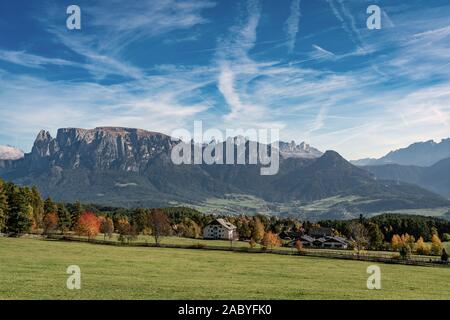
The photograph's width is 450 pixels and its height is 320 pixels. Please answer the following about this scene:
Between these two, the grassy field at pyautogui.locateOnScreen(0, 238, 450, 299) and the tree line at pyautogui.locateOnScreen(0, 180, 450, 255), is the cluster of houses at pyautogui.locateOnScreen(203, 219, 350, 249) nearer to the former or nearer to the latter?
A: the tree line at pyautogui.locateOnScreen(0, 180, 450, 255)

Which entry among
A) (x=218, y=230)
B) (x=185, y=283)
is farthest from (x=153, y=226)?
(x=185, y=283)

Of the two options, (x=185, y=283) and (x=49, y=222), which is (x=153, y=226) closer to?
(x=49, y=222)

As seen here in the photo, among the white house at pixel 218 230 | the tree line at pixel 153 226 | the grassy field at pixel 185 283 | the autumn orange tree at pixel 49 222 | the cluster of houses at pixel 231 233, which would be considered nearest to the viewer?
the grassy field at pixel 185 283

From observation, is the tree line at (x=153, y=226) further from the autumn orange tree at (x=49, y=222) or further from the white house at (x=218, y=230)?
the white house at (x=218, y=230)

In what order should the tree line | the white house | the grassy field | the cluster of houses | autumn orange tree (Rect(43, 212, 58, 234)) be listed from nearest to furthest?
the grassy field → the tree line → autumn orange tree (Rect(43, 212, 58, 234)) → the cluster of houses → the white house

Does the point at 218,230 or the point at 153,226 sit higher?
the point at 153,226

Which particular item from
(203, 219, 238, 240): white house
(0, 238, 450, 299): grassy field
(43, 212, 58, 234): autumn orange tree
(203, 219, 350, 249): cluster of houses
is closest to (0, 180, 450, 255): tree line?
(43, 212, 58, 234): autumn orange tree

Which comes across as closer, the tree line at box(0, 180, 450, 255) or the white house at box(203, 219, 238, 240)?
the tree line at box(0, 180, 450, 255)

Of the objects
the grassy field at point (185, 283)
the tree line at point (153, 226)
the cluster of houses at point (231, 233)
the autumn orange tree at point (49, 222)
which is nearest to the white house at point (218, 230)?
the cluster of houses at point (231, 233)

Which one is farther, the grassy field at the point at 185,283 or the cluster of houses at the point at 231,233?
the cluster of houses at the point at 231,233

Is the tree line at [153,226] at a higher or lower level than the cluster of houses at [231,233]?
higher
